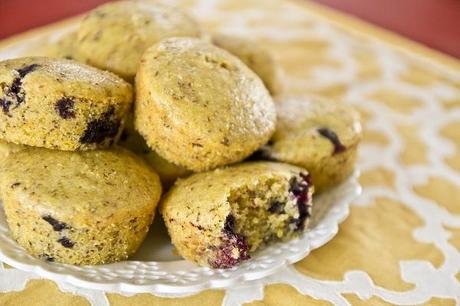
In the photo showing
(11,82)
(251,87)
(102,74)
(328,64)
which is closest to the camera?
(11,82)

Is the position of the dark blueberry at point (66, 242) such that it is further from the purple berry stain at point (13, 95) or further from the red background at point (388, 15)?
the red background at point (388, 15)

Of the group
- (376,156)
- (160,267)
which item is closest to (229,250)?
(160,267)

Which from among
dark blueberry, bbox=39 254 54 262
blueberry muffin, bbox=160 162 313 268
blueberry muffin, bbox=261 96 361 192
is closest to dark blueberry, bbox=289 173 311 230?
blueberry muffin, bbox=160 162 313 268

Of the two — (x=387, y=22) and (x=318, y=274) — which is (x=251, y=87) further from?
(x=387, y=22)

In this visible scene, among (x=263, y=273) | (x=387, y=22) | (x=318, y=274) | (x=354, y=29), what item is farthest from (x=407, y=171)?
(x=387, y=22)

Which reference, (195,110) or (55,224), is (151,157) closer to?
(195,110)

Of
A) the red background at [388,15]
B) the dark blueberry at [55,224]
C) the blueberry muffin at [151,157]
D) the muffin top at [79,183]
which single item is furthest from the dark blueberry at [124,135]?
the red background at [388,15]
